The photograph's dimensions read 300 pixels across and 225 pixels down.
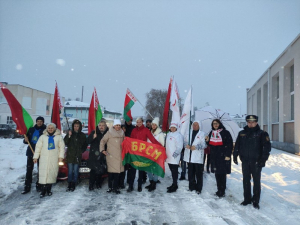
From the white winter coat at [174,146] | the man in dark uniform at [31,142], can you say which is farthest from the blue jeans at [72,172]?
the white winter coat at [174,146]

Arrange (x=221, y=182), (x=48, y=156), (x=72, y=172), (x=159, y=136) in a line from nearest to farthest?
(x=48, y=156), (x=221, y=182), (x=72, y=172), (x=159, y=136)

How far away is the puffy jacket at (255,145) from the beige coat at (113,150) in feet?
9.54

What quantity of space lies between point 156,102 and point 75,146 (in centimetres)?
3475

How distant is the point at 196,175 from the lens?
579 cm

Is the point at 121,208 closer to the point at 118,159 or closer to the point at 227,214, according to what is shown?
the point at 118,159

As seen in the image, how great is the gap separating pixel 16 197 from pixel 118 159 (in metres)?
2.51

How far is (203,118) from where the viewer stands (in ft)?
27.3

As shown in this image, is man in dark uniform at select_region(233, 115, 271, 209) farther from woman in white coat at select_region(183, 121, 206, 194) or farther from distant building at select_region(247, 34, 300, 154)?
distant building at select_region(247, 34, 300, 154)

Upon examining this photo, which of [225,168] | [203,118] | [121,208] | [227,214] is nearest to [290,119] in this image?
[203,118]

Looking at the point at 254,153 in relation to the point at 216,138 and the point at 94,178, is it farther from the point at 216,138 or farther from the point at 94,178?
the point at 94,178

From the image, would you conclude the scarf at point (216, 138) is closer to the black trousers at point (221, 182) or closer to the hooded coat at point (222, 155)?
the hooded coat at point (222, 155)

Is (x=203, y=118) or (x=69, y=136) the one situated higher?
(x=203, y=118)

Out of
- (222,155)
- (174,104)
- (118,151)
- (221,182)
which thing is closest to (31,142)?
(118,151)

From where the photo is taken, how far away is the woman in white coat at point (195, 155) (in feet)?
18.7
